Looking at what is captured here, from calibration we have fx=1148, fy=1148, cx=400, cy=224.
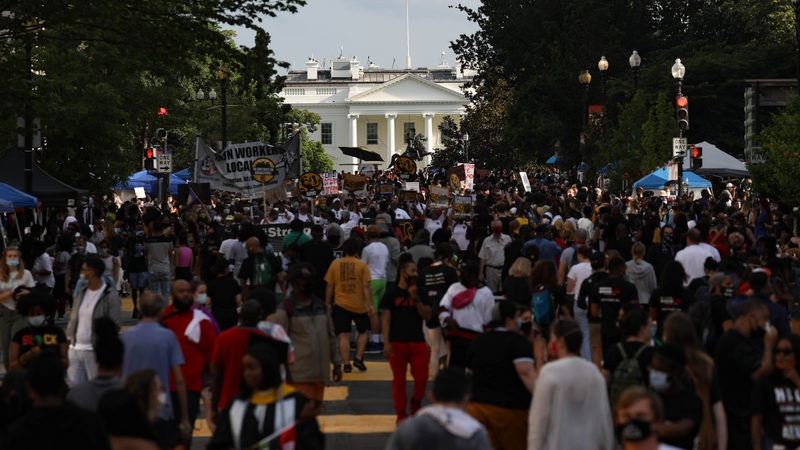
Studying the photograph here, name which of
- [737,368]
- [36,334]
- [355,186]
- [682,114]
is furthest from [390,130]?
[737,368]

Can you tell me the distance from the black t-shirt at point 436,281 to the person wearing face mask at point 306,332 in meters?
1.74

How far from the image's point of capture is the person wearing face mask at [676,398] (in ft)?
22.2

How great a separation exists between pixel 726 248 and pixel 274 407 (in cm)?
1090

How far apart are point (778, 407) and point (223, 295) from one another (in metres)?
6.02

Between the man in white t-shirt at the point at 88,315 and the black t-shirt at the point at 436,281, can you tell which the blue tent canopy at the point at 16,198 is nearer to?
the black t-shirt at the point at 436,281

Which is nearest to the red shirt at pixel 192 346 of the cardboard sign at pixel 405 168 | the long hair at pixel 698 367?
the long hair at pixel 698 367

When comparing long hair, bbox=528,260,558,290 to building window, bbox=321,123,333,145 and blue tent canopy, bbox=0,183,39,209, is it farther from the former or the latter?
building window, bbox=321,123,333,145

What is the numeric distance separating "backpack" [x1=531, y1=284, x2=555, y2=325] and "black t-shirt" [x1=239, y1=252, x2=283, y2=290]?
3.25m

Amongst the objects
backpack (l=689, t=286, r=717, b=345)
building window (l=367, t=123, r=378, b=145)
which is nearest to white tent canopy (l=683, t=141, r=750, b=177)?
backpack (l=689, t=286, r=717, b=345)

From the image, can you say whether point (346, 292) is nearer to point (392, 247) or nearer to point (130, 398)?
point (392, 247)

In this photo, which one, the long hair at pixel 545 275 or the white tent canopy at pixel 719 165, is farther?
the white tent canopy at pixel 719 165

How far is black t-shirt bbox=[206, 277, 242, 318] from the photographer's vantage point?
38.2ft

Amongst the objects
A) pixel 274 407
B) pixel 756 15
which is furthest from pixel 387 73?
pixel 274 407

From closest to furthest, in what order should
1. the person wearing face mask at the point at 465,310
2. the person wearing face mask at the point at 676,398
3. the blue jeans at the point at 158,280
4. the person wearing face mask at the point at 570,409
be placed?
1. the person wearing face mask at the point at 570,409
2. the person wearing face mask at the point at 676,398
3. the person wearing face mask at the point at 465,310
4. the blue jeans at the point at 158,280
